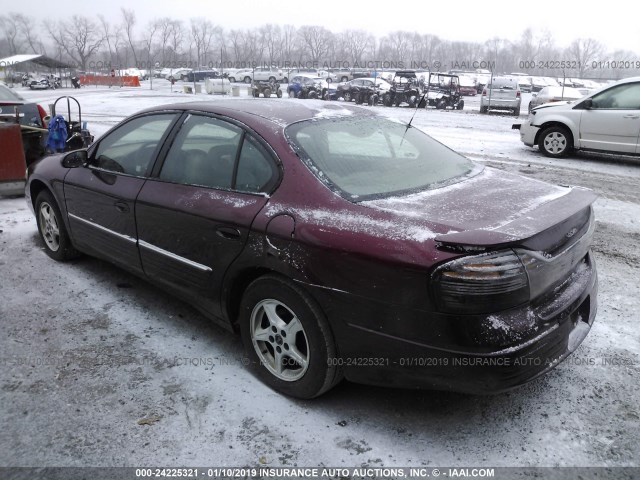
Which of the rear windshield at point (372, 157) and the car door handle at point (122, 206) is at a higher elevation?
the rear windshield at point (372, 157)

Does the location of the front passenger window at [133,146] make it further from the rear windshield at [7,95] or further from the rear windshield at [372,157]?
the rear windshield at [7,95]

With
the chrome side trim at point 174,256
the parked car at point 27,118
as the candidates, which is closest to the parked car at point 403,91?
the parked car at point 27,118

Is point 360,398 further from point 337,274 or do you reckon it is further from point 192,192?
point 192,192

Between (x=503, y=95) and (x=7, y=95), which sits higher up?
(x=7, y=95)

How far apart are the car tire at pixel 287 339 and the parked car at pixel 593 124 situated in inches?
361

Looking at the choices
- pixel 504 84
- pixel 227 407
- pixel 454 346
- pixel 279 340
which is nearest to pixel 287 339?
pixel 279 340

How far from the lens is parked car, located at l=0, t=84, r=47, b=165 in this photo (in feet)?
28.0

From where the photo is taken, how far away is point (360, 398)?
2914 mm

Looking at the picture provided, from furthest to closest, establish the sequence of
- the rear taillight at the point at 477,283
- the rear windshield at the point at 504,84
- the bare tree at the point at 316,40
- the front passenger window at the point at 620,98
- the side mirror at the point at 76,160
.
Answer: the bare tree at the point at 316,40
the rear windshield at the point at 504,84
the front passenger window at the point at 620,98
the side mirror at the point at 76,160
the rear taillight at the point at 477,283

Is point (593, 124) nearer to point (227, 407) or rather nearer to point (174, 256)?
point (174, 256)

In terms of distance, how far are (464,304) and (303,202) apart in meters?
0.95

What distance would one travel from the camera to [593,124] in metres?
9.96

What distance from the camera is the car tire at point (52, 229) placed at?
466 cm

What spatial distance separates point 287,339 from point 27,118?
9132 mm
